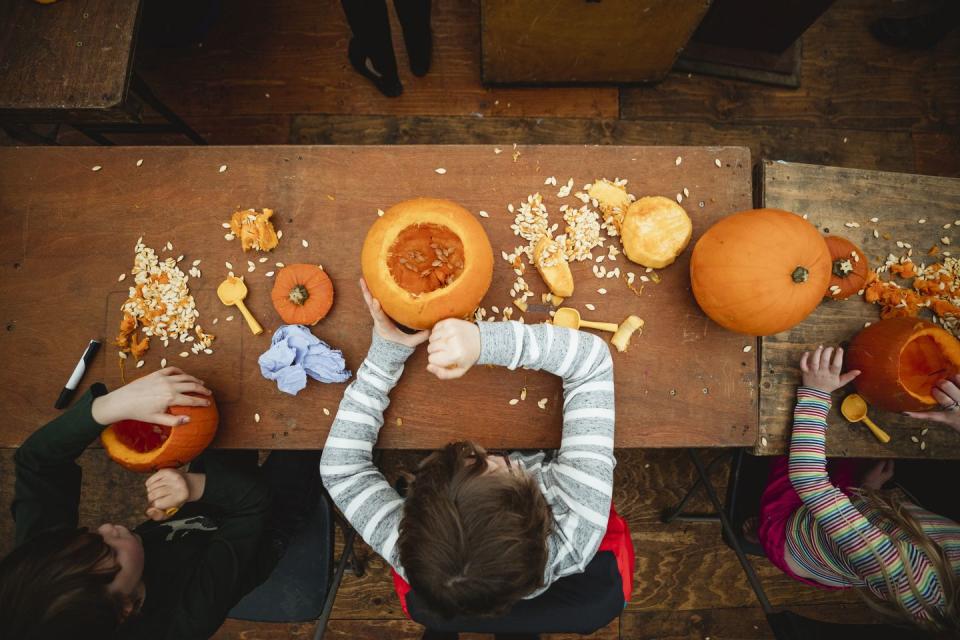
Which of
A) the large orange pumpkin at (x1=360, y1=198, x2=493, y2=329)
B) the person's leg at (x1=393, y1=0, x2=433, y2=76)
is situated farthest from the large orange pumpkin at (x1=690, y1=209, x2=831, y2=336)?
the person's leg at (x1=393, y1=0, x2=433, y2=76)

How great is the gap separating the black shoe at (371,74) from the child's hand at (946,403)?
241 cm

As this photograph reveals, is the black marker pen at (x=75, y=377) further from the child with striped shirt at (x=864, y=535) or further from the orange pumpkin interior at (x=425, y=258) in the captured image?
the child with striped shirt at (x=864, y=535)

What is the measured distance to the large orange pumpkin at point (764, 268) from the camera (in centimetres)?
122

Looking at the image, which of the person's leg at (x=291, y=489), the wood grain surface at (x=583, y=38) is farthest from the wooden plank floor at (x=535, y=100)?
the person's leg at (x=291, y=489)

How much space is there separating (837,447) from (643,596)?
1297 millimetres

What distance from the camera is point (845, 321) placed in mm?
1480

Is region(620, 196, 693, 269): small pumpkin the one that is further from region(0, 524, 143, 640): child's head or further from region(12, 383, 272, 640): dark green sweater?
region(0, 524, 143, 640): child's head

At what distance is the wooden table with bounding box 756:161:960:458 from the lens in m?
1.46

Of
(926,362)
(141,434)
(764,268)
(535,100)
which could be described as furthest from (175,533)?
(535,100)

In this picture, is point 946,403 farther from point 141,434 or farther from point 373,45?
point 373,45

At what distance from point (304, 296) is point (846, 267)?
5.07ft

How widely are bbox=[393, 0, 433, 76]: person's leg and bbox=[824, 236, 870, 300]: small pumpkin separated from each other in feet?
6.04

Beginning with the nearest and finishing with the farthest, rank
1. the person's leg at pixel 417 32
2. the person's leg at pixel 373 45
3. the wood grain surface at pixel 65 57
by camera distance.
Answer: the wood grain surface at pixel 65 57, the person's leg at pixel 373 45, the person's leg at pixel 417 32

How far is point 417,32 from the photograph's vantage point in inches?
88.1
